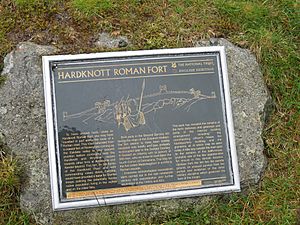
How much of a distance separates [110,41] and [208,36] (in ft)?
2.59

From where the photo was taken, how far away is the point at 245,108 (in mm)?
3773

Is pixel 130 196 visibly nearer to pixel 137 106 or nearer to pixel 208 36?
pixel 137 106

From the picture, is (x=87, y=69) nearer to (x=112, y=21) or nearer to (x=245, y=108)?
(x=112, y=21)

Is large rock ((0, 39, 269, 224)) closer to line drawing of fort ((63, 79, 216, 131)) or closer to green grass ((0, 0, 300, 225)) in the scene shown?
green grass ((0, 0, 300, 225))

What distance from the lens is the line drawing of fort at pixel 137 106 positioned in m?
3.48

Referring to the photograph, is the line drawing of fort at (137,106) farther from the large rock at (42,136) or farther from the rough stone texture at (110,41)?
the rough stone texture at (110,41)

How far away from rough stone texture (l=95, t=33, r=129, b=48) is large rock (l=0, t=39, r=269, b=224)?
39cm

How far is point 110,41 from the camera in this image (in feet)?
12.6

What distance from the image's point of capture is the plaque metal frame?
11.1 feet

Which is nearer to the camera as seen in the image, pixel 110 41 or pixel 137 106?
pixel 137 106

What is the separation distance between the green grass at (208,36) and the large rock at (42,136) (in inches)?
2.6

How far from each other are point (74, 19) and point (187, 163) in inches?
57.0

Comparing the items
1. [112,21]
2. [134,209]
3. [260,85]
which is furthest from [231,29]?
[134,209]

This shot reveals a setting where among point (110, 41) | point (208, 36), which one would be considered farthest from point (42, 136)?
point (208, 36)
